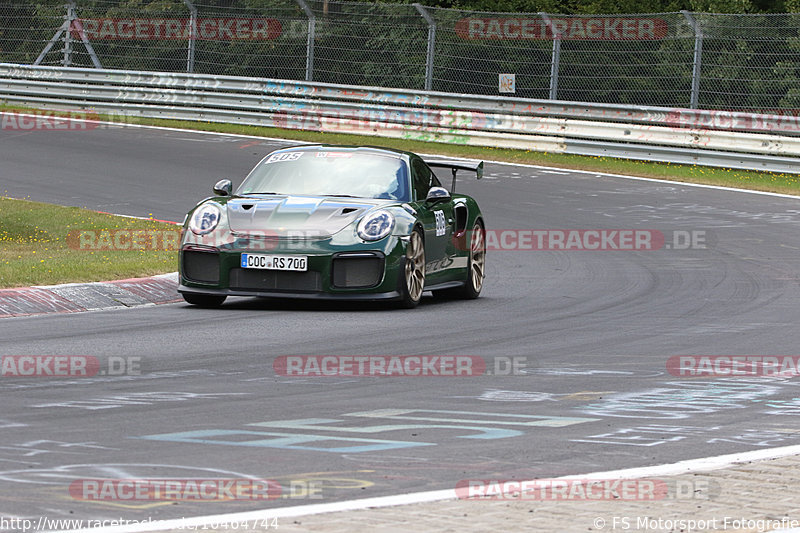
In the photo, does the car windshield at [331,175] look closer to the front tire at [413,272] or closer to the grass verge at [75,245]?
the front tire at [413,272]

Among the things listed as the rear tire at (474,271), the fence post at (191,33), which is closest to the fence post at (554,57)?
the fence post at (191,33)

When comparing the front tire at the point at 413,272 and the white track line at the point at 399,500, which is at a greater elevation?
the front tire at the point at 413,272

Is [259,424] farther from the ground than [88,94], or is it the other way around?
[88,94]

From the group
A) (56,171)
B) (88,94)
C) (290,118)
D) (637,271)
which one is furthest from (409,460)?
(88,94)

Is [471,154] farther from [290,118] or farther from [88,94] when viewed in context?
[88,94]

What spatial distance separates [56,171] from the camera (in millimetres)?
21797

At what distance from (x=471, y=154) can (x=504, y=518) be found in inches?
835

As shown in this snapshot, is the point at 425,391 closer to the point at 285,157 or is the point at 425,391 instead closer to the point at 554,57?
the point at 285,157

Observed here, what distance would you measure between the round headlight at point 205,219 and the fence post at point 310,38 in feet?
57.5

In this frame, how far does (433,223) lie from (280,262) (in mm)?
1659

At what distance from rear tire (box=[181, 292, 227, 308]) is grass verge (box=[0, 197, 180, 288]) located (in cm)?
80

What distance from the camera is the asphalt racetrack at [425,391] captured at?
567 centimetres

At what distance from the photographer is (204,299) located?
11453mm

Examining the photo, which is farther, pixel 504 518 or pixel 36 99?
pixel 36 99
